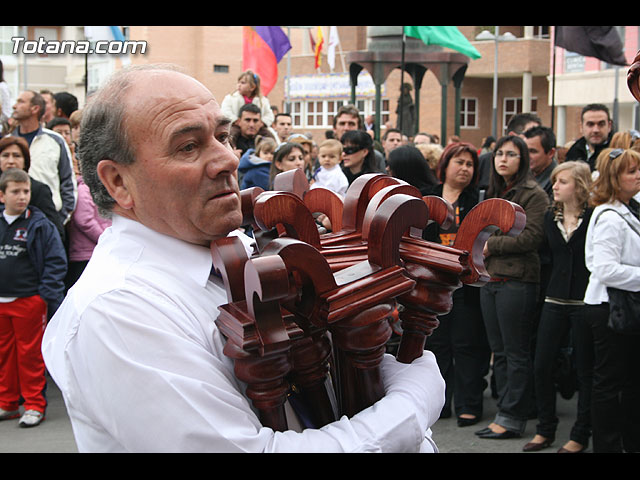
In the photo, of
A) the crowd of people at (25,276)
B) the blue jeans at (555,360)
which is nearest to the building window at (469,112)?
the crowd of people at (25,276)

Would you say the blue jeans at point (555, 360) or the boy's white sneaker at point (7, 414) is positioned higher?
the blue jeans at point (555, 360)

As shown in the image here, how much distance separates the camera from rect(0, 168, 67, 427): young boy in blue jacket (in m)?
5.20

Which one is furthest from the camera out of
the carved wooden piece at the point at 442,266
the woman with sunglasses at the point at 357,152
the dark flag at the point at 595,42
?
the dark flag at the point at 595,42

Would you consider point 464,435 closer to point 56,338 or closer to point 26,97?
point 56,338

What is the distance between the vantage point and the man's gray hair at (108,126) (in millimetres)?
1415

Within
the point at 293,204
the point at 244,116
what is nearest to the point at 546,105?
the point at 244,116

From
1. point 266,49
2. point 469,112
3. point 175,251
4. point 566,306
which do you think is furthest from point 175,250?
point 469,112

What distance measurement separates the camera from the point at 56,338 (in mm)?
1383

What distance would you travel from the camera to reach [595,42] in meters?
8.86

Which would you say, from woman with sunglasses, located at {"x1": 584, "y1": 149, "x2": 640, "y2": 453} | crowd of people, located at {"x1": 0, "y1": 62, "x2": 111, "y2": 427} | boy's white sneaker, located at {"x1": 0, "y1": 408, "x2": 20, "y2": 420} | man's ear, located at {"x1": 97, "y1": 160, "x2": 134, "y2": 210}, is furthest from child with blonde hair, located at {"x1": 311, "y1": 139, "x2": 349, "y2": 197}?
man's ear, located at {"x1": 97, "y1": 160, "x2": 134, "y2": 210}

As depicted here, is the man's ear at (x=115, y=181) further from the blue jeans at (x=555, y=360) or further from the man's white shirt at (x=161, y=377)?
the blue jeans at (x=555, y=360)

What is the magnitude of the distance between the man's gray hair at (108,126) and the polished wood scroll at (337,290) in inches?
12.0

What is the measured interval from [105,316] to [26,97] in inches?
221

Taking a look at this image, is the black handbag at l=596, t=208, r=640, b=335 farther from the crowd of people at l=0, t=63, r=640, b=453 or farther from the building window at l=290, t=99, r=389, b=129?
the building window at l=290, t=99, r=389, b=129
